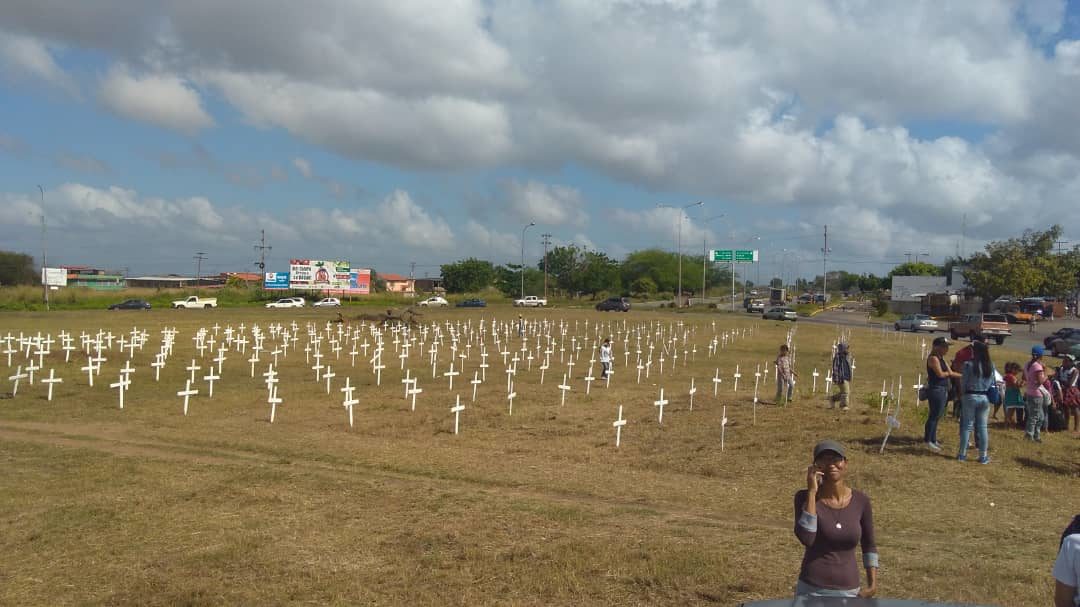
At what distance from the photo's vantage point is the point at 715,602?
6277mm

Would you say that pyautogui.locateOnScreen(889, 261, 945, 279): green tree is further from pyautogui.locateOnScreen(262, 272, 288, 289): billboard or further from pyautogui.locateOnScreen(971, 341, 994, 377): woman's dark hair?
pyautogui.locateOnScreen(971, 341, 994, 377): woman's dark hair

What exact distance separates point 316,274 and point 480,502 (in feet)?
265

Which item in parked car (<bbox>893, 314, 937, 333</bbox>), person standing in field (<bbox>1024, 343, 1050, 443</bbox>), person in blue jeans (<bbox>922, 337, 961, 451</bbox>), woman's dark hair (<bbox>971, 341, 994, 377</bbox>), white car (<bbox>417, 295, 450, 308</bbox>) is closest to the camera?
woman's dark hair (<bbox>971, 341, 994, 377</bbox>)

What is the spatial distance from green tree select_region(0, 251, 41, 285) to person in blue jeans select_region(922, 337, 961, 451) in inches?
4721

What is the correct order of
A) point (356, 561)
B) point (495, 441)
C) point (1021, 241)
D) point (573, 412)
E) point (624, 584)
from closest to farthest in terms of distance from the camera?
point (624, 584), point (356, 561), point (495, 441), point (573, 412), point (1021, 241)

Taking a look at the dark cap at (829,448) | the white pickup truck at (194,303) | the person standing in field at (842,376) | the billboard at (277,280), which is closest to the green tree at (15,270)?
the billboard at (277,280)

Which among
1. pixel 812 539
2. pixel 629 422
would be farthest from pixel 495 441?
pixel 812 539

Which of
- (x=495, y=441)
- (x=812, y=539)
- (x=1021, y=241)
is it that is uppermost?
(x=1021, y=241)

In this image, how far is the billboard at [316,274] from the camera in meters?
86.3

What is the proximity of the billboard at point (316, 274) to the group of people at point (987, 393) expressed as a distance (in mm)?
78837

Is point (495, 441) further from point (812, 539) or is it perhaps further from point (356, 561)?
point (812, 539)

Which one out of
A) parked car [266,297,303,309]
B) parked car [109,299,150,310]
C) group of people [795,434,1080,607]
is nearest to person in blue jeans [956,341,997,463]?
group of people [795,434,1080,607]

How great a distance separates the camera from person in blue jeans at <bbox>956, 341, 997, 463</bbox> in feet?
36.8

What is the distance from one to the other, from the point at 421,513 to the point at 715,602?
13.1ft
